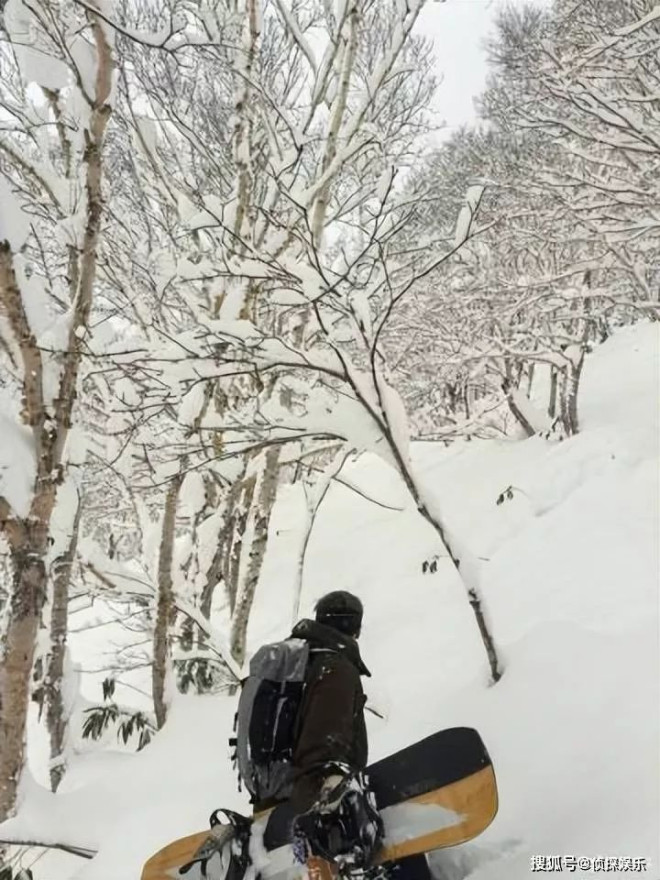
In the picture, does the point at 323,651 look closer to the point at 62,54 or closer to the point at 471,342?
the point at 62,54

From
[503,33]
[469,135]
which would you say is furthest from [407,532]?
[469,135]

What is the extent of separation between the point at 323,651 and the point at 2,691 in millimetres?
1566

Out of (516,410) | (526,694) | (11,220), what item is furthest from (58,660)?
(516,410)

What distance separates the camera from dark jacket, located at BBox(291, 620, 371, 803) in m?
1.70

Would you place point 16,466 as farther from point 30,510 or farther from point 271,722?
point 271,722

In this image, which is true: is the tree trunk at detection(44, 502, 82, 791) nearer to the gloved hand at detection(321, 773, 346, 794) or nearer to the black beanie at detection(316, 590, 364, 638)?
the black beanie at detection(316, 590, 364, 638)

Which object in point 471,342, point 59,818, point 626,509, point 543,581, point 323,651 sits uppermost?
point 471,342

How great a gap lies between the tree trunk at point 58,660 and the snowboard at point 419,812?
3.34 m

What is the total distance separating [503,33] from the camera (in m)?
10.3

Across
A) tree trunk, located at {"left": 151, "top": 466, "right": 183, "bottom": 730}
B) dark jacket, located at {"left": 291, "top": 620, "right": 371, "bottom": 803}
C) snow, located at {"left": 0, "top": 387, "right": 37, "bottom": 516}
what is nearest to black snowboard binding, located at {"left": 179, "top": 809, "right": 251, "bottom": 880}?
dark jacket, located at {"left": 291, "top": 620, "right": 371, "bottom": 803}

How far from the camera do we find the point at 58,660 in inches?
186

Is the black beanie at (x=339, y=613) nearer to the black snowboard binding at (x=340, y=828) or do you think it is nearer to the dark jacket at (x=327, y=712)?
the dark jacket at (x=327, y=712)

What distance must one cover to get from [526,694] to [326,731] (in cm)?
128

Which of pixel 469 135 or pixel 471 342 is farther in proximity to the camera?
pixel 469 135
